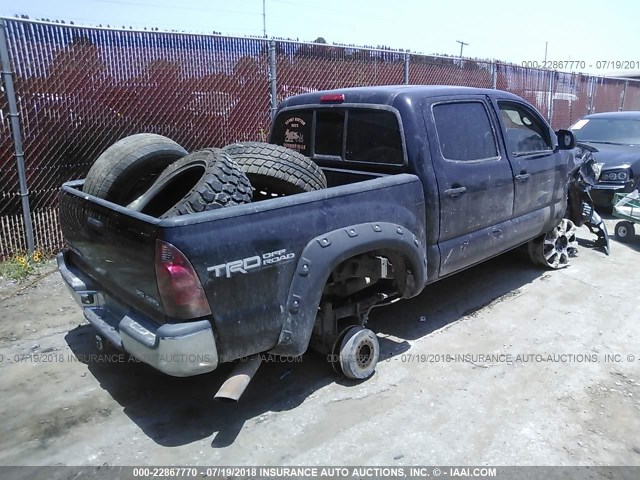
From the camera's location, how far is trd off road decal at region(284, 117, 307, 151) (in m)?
4.85

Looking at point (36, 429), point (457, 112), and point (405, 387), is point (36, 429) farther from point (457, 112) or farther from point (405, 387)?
point (457, 112)

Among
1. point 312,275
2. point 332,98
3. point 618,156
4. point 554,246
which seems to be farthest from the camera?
point 618,156

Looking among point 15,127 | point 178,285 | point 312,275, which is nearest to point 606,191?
point 312,275

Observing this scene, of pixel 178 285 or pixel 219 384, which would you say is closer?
pixel 178 285

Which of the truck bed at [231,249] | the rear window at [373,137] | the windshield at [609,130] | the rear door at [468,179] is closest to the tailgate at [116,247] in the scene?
the truck bed at [231,249]

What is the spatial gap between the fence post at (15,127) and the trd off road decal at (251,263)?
13.4 feet

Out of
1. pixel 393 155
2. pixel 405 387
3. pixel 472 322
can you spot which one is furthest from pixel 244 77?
pixel 405 387

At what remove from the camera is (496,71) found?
1181 centimetres

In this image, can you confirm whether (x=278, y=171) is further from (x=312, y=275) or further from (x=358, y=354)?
(x=358, y=354)

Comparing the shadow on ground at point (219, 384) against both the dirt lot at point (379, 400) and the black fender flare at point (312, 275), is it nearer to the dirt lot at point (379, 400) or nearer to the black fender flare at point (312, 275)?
the dirt lot at point (379, 400)

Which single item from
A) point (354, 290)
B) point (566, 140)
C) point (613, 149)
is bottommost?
point (354, 290)

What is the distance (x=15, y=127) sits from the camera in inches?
222

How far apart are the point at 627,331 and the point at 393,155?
260 centimetres

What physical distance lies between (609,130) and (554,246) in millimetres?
5165
